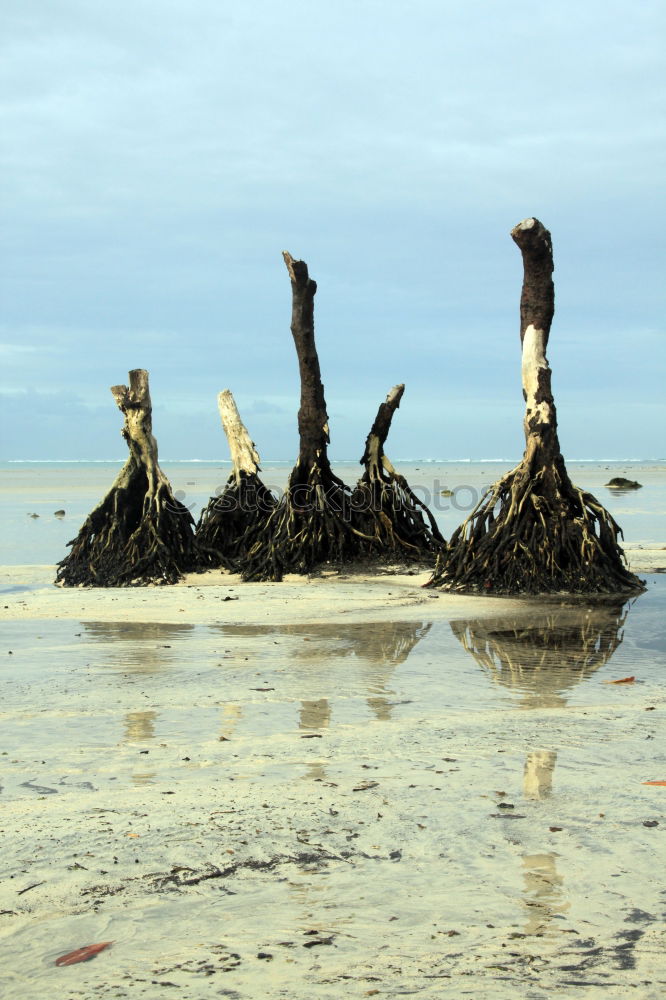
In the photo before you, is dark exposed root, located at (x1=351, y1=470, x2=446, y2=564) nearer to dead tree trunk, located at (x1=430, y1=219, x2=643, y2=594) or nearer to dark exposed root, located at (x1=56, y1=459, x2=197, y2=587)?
dead tree trunk, located at (x1=430, y1=219, x2=643, y2=594)

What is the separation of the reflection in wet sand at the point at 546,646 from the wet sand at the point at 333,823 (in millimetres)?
49

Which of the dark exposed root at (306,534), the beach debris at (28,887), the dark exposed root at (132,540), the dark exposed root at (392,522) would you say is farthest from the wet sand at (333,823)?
the dark exposed root at (392,522)

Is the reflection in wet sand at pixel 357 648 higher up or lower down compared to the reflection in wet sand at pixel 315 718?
higher up

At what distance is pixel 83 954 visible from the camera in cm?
303

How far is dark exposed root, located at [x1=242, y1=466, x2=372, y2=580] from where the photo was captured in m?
13.6

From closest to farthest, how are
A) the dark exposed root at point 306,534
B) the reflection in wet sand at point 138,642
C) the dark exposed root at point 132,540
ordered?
the reflection in wet sand at point 138,642
the dark exposed root at point 132,540
the dark exposed root at point 306,534

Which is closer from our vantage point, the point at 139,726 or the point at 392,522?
the point at 139,726

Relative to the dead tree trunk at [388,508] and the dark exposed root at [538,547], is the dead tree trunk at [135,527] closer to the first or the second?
the dead tree trunk at [388,508]

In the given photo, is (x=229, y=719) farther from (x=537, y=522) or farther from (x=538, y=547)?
(x=537, y=522)

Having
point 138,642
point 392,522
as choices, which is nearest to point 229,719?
point 138,642

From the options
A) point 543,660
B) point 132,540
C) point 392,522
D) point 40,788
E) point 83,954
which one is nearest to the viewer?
point 83,954

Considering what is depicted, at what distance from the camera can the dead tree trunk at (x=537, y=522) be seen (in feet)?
37.4

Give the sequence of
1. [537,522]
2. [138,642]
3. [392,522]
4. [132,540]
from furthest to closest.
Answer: [392,522], [132,540], [537,522], [138,642]

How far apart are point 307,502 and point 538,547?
3.66 m
